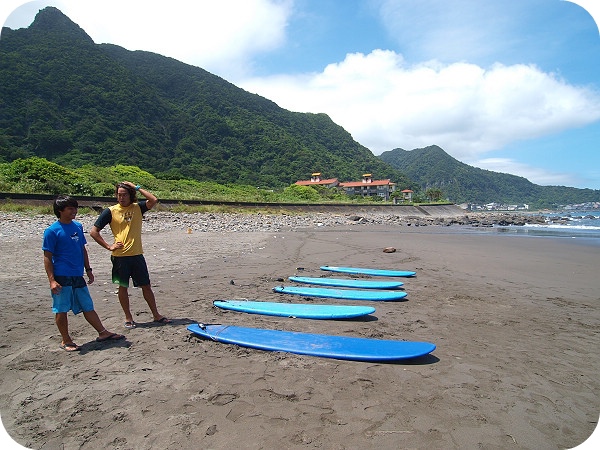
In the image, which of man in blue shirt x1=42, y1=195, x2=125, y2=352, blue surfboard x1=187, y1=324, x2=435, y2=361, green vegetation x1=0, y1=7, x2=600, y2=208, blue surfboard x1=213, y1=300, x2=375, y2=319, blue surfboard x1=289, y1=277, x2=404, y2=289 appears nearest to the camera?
blue surfboard x1=187, y1=324, x2=435, y2=361

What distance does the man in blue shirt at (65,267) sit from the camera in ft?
11.6

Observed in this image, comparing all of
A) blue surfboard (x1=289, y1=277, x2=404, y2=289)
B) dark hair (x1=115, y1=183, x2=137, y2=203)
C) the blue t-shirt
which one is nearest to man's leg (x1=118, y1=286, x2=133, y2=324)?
the blue t-shirt

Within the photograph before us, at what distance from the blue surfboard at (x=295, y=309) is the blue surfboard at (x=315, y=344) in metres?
0.81

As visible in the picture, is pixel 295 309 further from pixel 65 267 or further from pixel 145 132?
pixel 145 132

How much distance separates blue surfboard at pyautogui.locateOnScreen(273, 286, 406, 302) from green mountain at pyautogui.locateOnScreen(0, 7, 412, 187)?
44.4m

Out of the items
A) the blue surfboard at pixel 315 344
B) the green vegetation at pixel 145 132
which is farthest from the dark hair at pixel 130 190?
the green vegetation at pixel 145 132

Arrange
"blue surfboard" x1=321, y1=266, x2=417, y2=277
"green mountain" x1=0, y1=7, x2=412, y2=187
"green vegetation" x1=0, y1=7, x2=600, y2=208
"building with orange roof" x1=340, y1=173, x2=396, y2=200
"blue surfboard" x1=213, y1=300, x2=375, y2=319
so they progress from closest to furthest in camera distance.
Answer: "blue surfboard" x1=213, y1=300, x2=375, y2=319 → "blue surfboard" x1=321, y1=266, x2=417, y2=277 → "green vegetation" x1=0, y1=7, x2=600, y2=208 → "green mountain" x1=0, y1=7, x2=412, y2=187 → "building with orange roof" x1=340, y1=173, x2=396, y2=200

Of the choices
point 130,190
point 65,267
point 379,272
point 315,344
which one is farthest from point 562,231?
point 65,267

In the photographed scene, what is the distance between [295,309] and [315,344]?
147 centimetres

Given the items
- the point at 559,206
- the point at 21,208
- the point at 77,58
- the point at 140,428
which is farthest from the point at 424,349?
the point at 559,206

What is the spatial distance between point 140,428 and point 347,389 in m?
1.60

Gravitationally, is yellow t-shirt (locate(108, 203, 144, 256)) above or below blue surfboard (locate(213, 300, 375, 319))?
above

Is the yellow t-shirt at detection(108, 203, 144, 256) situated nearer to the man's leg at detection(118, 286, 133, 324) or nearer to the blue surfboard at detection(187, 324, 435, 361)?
the man's leg at detection(118, 286, 133, 324)

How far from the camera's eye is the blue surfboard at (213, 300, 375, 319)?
4836mm
